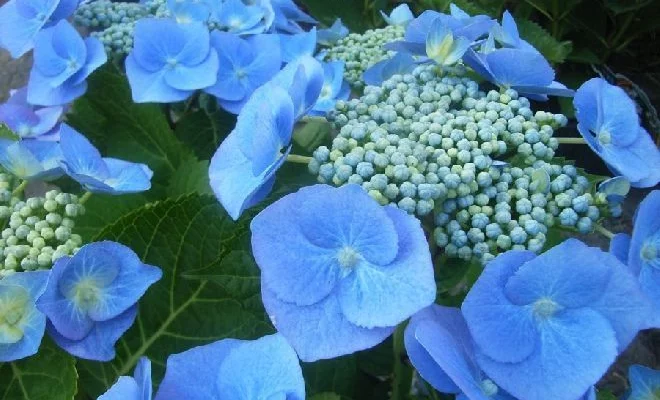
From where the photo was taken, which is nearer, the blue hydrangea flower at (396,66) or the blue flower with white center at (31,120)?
the blue hydrangea flower at (396,66)

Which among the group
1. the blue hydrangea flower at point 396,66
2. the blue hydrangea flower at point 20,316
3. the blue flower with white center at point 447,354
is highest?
the blue hydrangea flower at point 396,66

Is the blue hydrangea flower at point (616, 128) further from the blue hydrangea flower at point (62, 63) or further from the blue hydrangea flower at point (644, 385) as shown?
the blue hydrangea flower at point (62, 63)

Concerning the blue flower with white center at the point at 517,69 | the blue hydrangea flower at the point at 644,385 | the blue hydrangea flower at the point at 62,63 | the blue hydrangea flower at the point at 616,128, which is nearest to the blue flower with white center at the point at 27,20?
the blue hydrangea flower at the point at 62,63

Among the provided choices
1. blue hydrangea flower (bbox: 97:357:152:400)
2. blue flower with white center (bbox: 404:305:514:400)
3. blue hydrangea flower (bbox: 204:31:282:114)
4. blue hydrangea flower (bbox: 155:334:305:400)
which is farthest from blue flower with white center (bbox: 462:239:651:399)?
blue hydrangea flower (bbox: 204:31:282:114)

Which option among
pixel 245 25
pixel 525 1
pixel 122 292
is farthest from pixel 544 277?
pixel 525 1

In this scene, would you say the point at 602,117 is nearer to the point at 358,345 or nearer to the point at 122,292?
the point at 358,345

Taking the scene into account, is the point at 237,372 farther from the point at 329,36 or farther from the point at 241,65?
the point at 329,36
